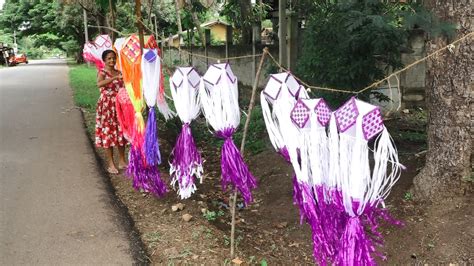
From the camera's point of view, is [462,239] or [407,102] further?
[407,102]

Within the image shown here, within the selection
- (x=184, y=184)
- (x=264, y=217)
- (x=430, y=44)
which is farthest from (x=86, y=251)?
(x=430, y=44)

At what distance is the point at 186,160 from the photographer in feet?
11.8

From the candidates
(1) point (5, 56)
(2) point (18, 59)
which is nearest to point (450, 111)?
(1) point (5, 56)

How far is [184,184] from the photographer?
12.1 ft

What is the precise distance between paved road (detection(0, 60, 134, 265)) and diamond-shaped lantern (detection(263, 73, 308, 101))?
1.53 meters

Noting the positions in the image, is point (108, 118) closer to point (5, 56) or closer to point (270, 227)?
point (270, 227)

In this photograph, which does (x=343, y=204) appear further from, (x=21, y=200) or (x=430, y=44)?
(x=21, y=200)

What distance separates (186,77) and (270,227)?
166 cm

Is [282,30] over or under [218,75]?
over

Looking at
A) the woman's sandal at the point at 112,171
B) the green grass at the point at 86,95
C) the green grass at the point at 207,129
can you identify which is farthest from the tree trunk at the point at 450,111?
the green grass at the point at 86,95

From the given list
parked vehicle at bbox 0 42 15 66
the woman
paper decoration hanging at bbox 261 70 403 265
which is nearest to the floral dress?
the woman

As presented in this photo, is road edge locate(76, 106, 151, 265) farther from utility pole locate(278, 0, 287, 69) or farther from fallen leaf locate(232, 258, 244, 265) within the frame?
utility pole locate(278, 0, 287, 69)

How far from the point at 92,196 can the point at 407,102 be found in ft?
19.0

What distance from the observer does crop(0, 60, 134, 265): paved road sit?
3.35m
